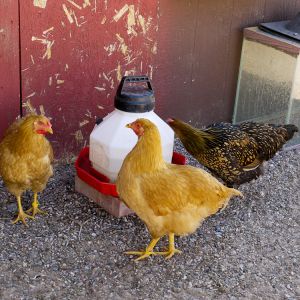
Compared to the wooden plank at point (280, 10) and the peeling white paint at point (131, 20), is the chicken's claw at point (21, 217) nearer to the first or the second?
the peeling white paint at point (131, 20)

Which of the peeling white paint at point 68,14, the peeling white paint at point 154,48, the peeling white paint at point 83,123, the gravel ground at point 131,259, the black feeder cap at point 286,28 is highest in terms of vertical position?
the peeling white paint at point 68,14

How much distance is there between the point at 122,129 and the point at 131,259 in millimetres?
885

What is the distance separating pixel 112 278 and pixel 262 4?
127 inches

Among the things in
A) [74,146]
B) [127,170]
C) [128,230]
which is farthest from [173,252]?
[74,146]

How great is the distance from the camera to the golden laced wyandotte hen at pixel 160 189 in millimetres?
3387

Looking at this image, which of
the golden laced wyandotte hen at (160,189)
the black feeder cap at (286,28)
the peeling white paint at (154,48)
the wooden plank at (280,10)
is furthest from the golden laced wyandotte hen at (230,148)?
the wooden plank at (280,10)

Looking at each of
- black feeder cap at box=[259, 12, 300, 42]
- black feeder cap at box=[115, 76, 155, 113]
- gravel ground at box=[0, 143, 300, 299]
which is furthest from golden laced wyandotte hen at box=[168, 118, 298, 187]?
black feeder cap at box=[259, 12, 300, 42]

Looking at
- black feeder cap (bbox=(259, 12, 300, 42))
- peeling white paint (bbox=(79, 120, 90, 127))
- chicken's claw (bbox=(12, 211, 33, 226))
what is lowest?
chicken's claw (bbox=(12, 211, 33, 226))

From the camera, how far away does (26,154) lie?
142 inches

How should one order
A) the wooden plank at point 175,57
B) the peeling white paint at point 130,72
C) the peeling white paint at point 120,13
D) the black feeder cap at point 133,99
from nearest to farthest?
the black feeder cap at point 133,99 → the peeling white paint at point 120,13 → the peeling white paint at point 130,72 → the wooden plank at point 175,57

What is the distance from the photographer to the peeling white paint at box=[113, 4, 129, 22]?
4.43 m

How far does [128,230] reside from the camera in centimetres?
391

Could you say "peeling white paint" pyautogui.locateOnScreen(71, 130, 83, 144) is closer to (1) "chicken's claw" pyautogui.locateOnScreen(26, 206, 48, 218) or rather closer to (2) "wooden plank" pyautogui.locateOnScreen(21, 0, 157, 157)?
(2) "wooden plank" pyautogui.locateOnScreen(21, 0, 157, 157)

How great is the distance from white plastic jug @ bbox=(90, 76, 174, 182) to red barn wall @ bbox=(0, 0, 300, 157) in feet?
1.92
